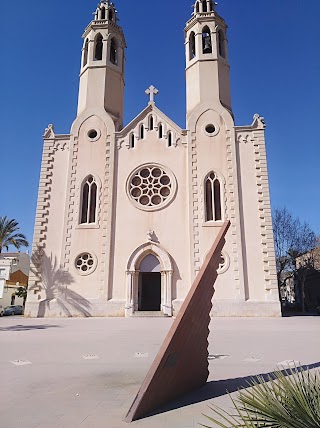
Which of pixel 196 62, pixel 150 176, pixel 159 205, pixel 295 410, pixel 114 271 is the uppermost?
pixel 196 62

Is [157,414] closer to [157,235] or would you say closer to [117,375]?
[117,375]

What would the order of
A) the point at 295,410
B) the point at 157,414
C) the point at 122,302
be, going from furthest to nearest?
the point at 122,302
the point at 157,414
the point at 295,410

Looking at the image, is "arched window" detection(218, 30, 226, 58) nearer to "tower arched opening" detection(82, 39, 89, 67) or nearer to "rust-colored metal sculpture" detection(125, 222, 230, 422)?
"tower arched opening" detection(82, 39, 89, 67)

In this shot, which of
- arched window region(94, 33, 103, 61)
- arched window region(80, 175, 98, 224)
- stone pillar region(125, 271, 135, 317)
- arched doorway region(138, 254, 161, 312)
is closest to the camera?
stone pillar region(125, 271, 135, 317)

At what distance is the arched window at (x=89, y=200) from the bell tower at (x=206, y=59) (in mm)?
7490

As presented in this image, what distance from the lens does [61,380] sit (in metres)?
4.96

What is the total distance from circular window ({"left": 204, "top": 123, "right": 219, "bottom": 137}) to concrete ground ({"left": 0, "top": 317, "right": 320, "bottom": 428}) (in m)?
13.8

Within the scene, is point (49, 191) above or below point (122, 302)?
above

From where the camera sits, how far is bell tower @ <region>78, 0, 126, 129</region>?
73.6 feet

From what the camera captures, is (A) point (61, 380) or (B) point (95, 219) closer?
(A) point (61, 380)

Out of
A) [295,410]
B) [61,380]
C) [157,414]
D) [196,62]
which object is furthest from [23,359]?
[196,62]

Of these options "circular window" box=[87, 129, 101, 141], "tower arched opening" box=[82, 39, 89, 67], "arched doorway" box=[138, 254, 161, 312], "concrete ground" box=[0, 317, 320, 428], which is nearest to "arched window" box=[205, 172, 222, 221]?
"arched doorway" box=[138, 254, 161, 312]

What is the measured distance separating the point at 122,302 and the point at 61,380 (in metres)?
13.3

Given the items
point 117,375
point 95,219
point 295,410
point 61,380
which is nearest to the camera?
point 295,410
